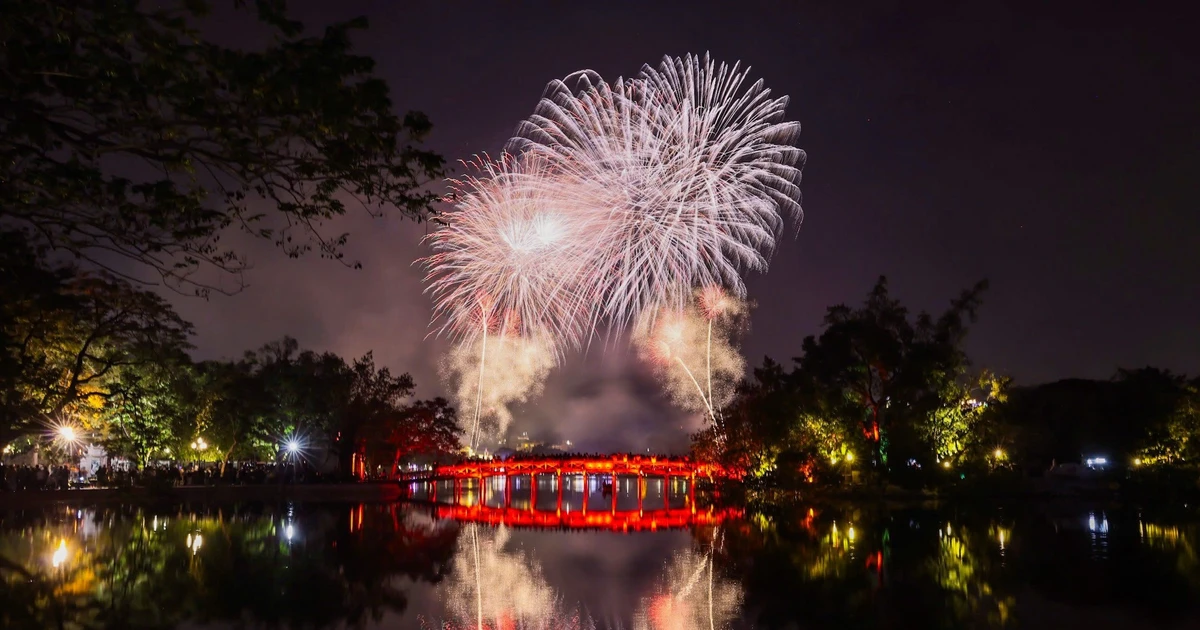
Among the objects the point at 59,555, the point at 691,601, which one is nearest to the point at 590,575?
the point at 691,601

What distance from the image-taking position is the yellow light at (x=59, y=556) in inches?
770

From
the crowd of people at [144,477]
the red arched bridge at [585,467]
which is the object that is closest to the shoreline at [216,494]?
the crowd of people at [144,477]

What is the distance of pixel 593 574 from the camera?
20.2 metres

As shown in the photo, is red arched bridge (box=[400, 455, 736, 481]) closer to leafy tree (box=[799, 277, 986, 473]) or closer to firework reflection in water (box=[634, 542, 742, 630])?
leafy tree (box=[799, 277, 986, 473])

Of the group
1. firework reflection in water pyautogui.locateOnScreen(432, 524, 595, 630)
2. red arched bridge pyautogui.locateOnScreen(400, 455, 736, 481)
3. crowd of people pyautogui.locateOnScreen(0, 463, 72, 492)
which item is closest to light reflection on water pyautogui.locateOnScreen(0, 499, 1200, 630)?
Result: firework reflection in water pyautogui.locateOnScreen(432, 524, 595, 630)

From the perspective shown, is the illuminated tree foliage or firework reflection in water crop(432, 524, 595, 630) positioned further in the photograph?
the illuminated tree foliage

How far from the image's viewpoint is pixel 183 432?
45156 mm

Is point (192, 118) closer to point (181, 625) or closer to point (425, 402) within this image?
point (181, 625)

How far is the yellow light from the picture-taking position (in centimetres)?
1956

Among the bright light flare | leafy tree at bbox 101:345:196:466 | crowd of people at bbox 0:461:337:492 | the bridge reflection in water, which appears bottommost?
the bridge reflection in water

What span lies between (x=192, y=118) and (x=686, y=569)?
50.0 ft

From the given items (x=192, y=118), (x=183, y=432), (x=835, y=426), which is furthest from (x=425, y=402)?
(x=192, y=118)

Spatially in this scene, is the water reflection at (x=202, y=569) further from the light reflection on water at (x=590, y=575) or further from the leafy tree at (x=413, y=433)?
the leafy tree at (x=413, y=433)

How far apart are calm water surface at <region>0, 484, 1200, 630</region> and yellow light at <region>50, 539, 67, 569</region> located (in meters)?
0.09
